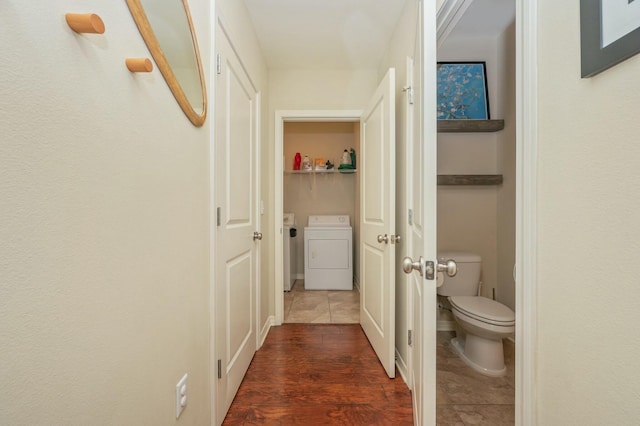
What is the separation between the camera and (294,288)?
12.9 feet

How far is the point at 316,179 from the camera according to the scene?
4.41 metres

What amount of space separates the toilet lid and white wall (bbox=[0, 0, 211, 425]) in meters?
1.74

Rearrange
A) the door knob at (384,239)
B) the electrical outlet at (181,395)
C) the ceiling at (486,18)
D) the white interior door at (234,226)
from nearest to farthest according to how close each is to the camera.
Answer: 1. the electrical outlet at (181,395)
2. the white interior door at (234,226)
3. the door knob at (384,239)
4. the ceiling at (486,18)

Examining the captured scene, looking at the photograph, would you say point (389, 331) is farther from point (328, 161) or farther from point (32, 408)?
point (328, 161)

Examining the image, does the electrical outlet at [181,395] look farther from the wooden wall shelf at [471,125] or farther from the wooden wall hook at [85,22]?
the wooden wall shelf at [471,125]

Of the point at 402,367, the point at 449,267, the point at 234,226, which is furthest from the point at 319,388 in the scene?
the point at 449,267

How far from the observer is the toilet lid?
5.80 feet

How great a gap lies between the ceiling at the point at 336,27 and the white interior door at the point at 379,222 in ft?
1.73

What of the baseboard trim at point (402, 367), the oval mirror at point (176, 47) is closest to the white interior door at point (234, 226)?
the oval mirror at point (176, 47)

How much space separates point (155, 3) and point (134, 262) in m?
0.78

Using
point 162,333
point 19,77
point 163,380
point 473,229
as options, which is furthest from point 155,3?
point 473,229

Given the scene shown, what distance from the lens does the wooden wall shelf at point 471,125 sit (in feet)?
7.81

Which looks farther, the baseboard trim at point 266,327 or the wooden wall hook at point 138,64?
the baseboard trim at point 266,327

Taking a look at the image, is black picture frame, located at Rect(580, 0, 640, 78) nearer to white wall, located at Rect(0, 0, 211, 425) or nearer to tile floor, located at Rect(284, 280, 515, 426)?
white wall, located at Rect(0, 0, 211, 425)
